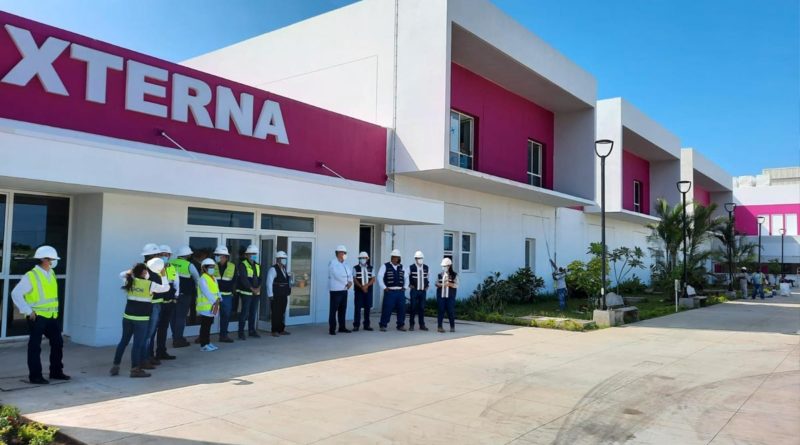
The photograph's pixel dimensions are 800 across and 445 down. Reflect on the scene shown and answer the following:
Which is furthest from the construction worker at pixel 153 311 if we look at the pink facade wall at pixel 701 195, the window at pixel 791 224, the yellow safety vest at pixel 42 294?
the window at pixel 791 224

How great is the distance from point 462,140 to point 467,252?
3.97m

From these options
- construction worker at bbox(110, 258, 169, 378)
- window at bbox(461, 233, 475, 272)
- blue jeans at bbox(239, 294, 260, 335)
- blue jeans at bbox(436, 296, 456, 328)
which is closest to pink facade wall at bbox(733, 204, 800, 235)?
window at bbox(461, 233, 475, 272)

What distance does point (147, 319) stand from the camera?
316 inches

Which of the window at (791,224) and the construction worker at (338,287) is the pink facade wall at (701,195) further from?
the construction worker at (338,287)

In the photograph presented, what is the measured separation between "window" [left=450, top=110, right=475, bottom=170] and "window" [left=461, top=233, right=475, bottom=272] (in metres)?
2.49

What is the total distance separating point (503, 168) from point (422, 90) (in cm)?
629

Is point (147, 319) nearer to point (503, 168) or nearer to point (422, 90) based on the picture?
point (422, 90)

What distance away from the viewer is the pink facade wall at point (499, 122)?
64.4ft

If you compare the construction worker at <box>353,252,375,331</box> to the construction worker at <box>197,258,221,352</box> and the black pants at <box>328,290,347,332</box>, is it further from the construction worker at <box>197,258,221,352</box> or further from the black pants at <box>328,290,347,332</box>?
the construction worker at <box>197,258,221,352</box>

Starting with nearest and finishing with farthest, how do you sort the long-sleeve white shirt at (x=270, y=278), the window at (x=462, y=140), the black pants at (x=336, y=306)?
1. the long-sleeve white shirt at (x=270, y=278)
2. the black pants at (x=336, y=306)
3. the window at (x=462, y=140)

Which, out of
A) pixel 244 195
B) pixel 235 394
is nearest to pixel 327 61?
pixel 244 195

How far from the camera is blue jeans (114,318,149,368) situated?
25.9ft

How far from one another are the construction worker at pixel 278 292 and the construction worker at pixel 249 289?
0.35 metres

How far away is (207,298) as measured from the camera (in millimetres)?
9914
